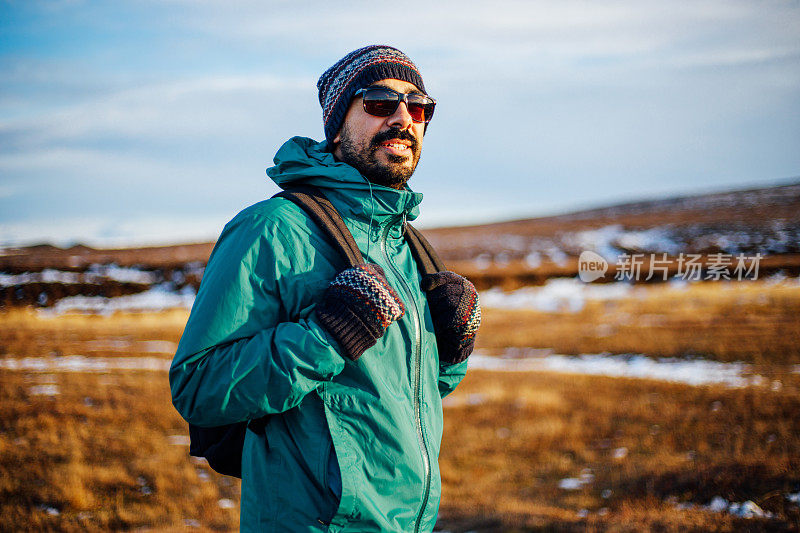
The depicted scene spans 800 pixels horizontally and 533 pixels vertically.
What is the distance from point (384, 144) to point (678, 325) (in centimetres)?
2346

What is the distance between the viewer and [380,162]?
2445 mm

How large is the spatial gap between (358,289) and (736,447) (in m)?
9.45

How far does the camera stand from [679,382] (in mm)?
15172

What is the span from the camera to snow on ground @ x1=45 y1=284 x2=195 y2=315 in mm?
26097

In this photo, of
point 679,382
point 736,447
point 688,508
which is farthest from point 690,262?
point 688,508

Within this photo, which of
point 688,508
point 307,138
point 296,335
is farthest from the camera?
point 688,508

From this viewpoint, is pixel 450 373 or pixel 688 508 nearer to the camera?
pixel 450 373

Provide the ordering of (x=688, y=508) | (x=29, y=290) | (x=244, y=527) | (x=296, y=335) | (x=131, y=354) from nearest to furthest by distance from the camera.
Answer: (x=296, y=335) → (x=244, y=527) → (x=688, y=508) → (x=131, y=354) → (x=29, y=290)

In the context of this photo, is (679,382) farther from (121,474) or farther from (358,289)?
(358,289)

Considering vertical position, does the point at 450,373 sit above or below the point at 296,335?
below

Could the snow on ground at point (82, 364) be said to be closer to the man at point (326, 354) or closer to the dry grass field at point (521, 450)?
the dry grass field at point (521, 450)

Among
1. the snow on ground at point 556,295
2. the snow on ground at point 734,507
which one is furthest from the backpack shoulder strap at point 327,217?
the snow on ground at point 556,295

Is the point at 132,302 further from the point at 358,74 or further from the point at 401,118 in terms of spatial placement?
the point at 401,118

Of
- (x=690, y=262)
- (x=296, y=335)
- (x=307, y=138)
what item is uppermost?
(x=307, y=138)
